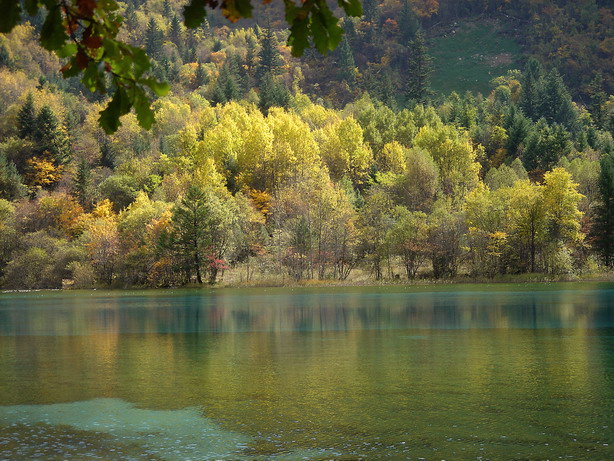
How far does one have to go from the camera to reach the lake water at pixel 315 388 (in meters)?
15.8

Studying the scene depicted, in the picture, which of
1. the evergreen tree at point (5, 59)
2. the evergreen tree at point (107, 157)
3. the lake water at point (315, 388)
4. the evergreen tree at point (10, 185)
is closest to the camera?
the lake water at point (315, 388)

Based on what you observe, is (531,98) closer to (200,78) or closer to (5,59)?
(200,78)

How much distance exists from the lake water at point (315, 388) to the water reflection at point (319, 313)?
15.1 inches

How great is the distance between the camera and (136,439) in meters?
16.6

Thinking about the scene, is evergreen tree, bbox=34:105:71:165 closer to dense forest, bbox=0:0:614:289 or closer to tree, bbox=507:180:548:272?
dense forest, bbox=0:0:614:289

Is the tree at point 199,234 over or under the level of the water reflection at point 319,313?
over

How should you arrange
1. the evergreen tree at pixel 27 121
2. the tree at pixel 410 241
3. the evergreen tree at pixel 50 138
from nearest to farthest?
the tree at pixel 410 241
the evergreen tree at pixel 50 138
the evergreen tree at pixel 27 121

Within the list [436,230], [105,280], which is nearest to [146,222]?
[105,280]

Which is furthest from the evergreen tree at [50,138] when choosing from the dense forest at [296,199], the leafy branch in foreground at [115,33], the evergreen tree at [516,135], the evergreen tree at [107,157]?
the leafy branch in foreground at [115,33]

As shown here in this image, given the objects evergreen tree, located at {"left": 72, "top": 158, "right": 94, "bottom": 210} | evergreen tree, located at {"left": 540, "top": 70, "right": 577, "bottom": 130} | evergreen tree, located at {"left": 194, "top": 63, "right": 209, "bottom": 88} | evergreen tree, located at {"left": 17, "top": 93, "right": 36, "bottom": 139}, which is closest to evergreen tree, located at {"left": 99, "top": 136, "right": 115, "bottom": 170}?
evergreen tree, located at {"left": 17, "top": 93, "right": 36, "bottom": 139}

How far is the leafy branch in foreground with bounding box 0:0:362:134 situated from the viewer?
4.35 metres

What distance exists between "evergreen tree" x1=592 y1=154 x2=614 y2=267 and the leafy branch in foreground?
87617 mm

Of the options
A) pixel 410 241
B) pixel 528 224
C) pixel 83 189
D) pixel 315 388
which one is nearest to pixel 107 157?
pixel 83 189

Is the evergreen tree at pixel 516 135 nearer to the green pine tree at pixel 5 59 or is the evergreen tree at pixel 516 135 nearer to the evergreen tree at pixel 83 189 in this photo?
the evergreen tree at pixel 83 189
